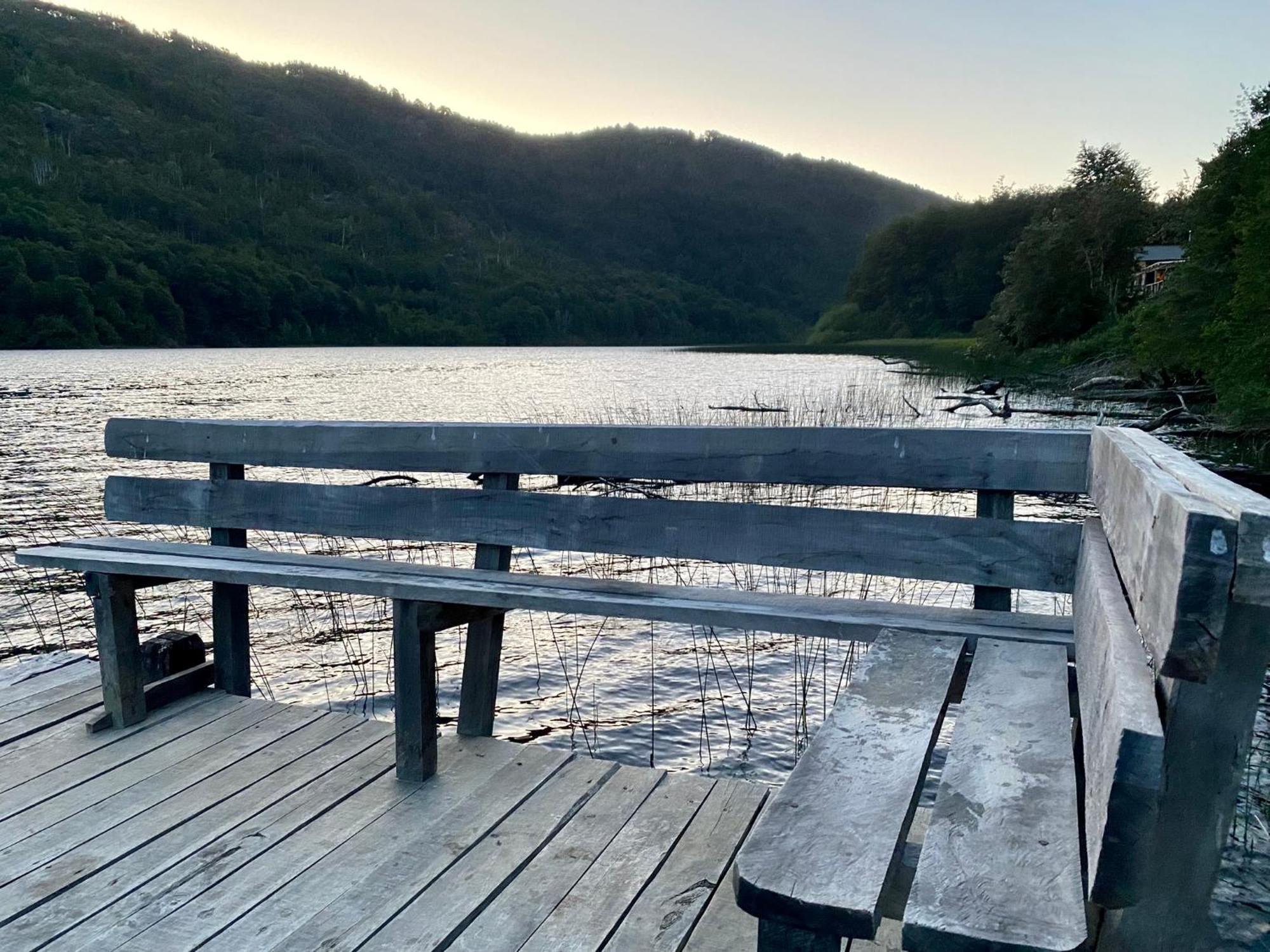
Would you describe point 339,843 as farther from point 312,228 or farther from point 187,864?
point 312,228

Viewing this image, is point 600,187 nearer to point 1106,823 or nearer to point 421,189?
point 421,189

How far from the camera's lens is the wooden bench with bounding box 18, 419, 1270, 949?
3.61 feet

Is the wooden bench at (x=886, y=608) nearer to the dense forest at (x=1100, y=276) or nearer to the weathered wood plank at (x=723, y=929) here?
the weathered wood plank at (x=723, y=929)

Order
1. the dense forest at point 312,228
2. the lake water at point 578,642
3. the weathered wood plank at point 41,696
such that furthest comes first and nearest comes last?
the dense forest at point 312,228
the lake water at point 578,642
the weathered wood plank at point 41,696

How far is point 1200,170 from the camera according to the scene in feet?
99.8

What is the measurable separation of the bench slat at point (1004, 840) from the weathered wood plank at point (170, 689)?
2849 millimetres

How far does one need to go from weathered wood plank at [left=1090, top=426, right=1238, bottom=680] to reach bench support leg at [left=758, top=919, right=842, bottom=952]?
503mm

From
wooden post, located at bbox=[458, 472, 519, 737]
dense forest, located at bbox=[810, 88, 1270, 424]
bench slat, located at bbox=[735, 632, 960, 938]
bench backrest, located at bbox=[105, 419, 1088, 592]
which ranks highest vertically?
dense forest, located at bbox=[810, 88, 1270, 424]

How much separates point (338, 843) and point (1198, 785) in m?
2.06

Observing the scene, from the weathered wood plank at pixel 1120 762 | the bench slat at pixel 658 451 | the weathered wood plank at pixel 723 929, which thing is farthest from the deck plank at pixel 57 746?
the weathered wood plank at pixel 1120 762

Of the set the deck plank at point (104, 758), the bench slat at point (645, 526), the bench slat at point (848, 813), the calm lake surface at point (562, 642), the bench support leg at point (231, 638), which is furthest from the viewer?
the calm lake surface at point (562, 642)

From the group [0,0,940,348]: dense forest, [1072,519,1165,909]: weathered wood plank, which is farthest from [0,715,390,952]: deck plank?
[0,0,940,348]: dense forest

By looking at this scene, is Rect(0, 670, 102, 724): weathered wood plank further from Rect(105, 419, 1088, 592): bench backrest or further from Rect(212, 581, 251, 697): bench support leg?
Rect(105, 419, 1088, 592): bench backrest

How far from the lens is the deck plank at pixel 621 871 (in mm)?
2125
